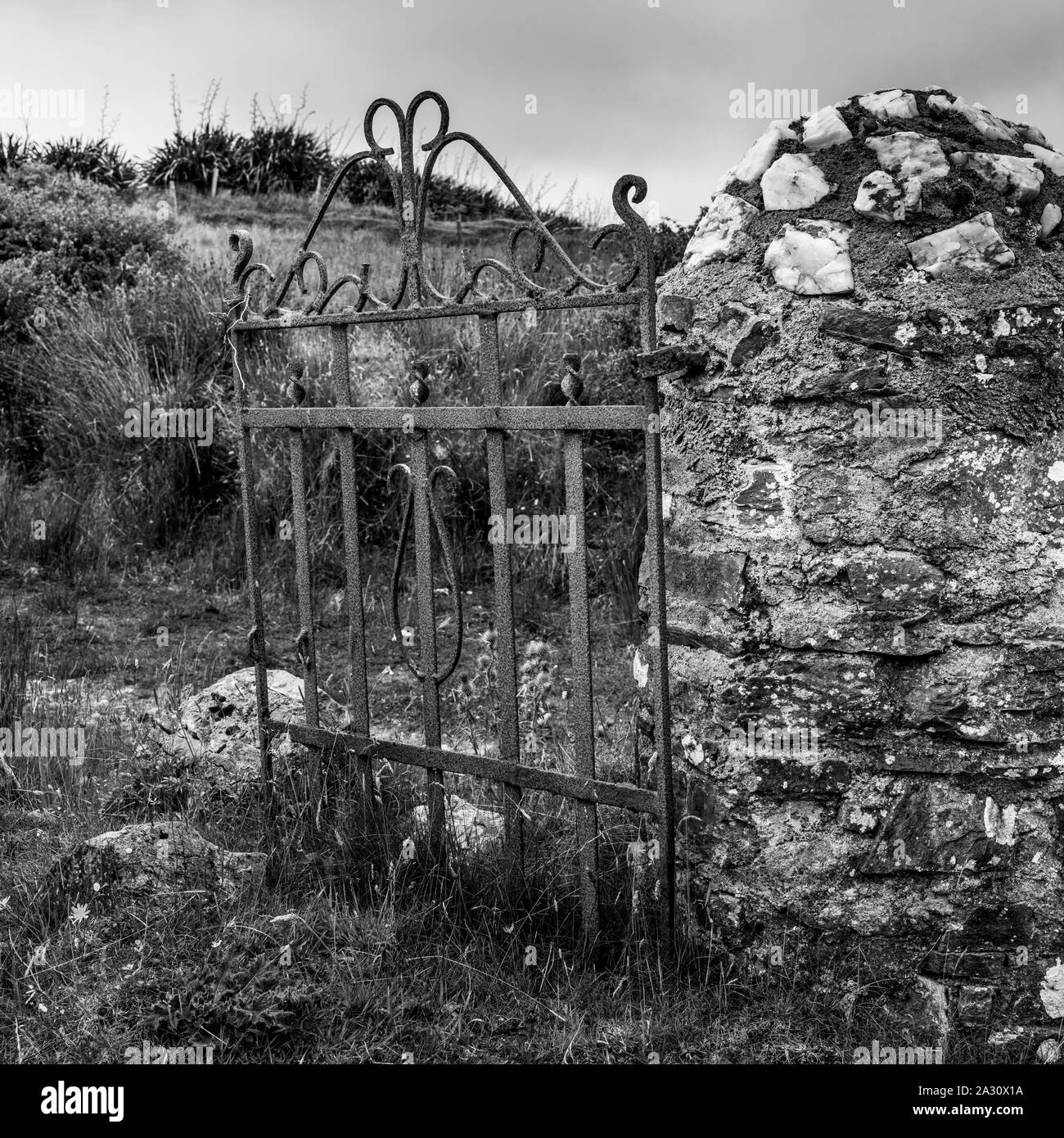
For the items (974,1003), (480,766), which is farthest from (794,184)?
(974,1003)

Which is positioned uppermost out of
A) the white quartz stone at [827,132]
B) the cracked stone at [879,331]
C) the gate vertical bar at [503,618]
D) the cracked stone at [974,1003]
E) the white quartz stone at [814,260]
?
the white quartz stone at [827,132]

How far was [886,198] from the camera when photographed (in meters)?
2.85

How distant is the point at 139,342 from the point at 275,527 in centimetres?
243

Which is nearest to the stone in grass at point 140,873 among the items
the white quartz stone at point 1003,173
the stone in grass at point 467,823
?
the stone in grass at point 467,823

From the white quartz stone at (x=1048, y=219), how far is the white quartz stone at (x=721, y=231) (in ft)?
2.24

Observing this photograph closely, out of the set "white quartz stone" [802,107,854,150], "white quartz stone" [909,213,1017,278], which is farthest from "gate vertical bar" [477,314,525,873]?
"white quartz stone" [909,213,1017,278]

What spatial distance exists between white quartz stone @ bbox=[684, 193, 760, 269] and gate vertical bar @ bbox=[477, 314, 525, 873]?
61 centimetres

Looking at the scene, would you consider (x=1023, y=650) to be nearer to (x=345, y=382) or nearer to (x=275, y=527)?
(x=345, y=382)

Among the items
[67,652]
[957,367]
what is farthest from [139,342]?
[957,367]

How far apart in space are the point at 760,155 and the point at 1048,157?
734 mm

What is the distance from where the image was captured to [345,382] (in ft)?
12.7

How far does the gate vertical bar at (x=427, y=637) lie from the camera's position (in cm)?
361

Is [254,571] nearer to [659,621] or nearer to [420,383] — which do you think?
[420,383]

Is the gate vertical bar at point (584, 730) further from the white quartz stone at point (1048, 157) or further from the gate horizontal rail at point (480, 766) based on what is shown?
the white quartz stone at point (1048, 157)
